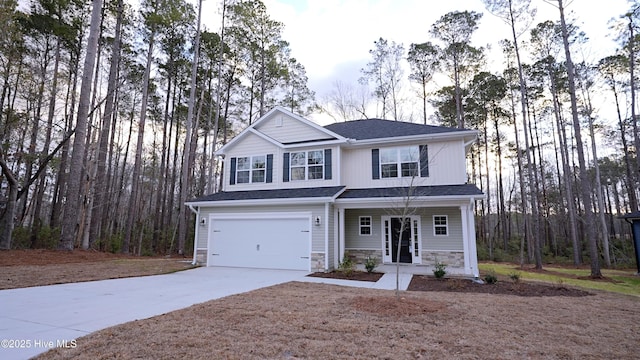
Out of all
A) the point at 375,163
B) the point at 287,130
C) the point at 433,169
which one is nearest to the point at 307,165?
the point at 287,130

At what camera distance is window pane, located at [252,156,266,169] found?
13.0 meters

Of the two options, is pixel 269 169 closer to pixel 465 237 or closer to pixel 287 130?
pixel 287 130

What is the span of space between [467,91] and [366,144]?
10786 millimetres

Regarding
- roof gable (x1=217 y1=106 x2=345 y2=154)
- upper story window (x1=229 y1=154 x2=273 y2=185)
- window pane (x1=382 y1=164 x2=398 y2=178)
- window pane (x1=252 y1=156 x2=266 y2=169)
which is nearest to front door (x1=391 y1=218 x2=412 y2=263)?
window pane (x1=382 y1=164 x2=398 y2=178)

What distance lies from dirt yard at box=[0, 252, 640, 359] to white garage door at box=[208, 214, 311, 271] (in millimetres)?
4451

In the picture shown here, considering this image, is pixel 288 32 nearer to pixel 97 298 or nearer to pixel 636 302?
pixel 97 298

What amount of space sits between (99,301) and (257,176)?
7.98 metres

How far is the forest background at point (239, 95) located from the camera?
13781 millimetres

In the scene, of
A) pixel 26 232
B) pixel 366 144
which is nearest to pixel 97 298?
pixel 366 144

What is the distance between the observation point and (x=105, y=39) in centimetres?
1681

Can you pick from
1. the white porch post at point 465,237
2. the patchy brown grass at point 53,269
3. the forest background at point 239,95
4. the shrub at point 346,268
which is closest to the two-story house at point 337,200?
the white porch post at point 465,237

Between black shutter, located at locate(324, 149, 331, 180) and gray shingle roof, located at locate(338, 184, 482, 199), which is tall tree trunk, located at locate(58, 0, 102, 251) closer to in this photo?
black shutter, located at locate(324, 149, 331, 180)

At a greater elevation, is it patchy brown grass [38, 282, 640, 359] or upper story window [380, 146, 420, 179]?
upper story window [380, 146, 420, 179]

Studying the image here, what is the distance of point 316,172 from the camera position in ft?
40.3
